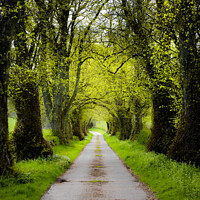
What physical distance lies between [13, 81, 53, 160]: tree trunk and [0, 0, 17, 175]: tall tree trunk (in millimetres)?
3848

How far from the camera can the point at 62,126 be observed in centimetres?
2419

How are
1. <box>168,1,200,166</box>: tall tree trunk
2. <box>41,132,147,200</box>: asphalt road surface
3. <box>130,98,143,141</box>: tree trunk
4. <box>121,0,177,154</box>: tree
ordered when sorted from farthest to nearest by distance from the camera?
1. <box>130,98,143,141</box>: tree trunk
2. <box>121,0,177,154</box>: tree
3. <box>168,1,200,166</box>: tall tree trunk
4. <box>41,132,147,200</box>: asphalt road surface

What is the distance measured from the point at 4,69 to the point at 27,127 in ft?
15.7

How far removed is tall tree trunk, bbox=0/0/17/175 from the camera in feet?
28.5

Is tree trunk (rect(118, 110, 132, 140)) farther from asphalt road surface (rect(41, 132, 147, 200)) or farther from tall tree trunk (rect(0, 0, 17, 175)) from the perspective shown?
tall tree trunk (rect(0, 0, 17, 175))

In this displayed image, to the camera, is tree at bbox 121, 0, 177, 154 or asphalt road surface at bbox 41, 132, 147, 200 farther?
tree at bbox 121, 0, 177, 154

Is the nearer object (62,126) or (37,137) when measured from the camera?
(37,137)

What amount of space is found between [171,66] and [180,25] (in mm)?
2745

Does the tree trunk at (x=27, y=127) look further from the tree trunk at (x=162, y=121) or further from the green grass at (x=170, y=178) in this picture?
the tree trunk at (x=162, y=121)

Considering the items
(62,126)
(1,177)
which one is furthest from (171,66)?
(62,126)

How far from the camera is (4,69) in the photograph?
9.05 metres

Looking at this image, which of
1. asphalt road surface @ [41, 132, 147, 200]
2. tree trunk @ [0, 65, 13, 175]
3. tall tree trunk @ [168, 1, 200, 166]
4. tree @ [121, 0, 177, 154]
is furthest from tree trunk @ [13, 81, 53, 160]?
tall tree trunk @ [168, 1, 200, 166]

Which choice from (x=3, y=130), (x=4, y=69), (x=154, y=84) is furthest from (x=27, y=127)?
(x=154, y=84)

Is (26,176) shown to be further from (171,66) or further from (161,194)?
(171,66)
